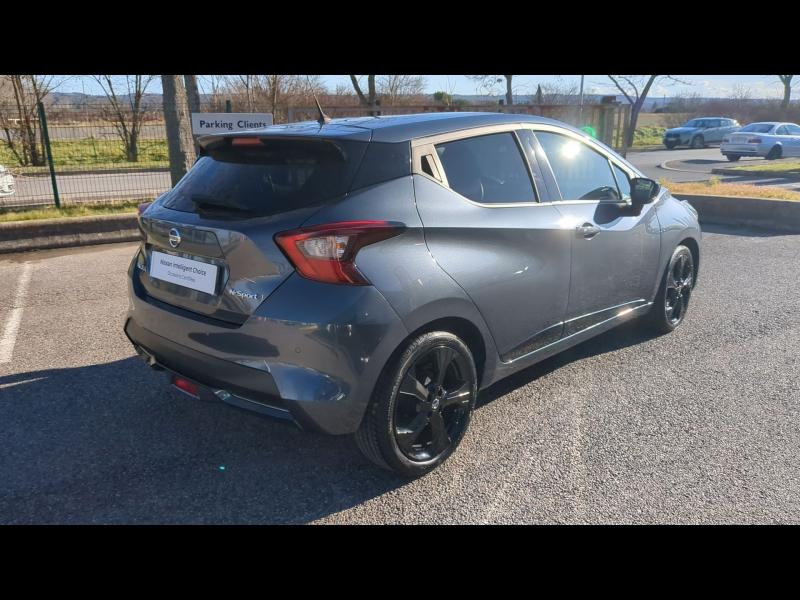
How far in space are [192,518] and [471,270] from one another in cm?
172

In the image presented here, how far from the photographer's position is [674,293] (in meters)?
5.11

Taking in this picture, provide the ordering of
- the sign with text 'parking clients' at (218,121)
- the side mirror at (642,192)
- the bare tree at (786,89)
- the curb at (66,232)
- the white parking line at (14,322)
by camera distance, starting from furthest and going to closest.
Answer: the bare tree at (786,89), the sign with text 'parking clients' at (218,121), the curb at (66,232), the white parking line at (14,322), the side mirror at (642,192)

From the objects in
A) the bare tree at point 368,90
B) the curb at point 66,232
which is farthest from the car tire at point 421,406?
the bare tree at point 368,90

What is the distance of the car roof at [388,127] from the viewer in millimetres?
3047

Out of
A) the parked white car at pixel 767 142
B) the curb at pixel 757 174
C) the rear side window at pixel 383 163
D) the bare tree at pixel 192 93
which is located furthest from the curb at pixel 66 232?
the parked white car at pixel 767 142

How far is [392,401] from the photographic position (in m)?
2.90

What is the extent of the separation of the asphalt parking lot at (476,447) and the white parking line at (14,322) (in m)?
0.04

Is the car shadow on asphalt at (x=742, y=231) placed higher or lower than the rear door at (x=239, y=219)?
lower

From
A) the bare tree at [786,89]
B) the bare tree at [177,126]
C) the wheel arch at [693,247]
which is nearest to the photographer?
the wheel arch at [693,247]

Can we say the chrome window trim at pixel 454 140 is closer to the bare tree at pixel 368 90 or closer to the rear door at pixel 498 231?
the rear door at pixel 498 231

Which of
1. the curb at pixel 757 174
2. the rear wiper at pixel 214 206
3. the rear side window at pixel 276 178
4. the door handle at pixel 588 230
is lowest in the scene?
the curb at pixel 757 174

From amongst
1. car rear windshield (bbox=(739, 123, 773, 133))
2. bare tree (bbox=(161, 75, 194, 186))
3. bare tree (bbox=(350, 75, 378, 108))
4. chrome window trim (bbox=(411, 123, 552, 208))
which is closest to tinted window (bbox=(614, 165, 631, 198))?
chrome window trim (bbox=(411, 123, 552, 208))

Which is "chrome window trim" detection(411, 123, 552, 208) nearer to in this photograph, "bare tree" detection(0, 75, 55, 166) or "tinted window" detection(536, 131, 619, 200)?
"tinted window" detection(536, 131, 619, 200)

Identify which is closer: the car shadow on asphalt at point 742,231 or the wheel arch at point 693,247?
the wheel arch at point 693,247
